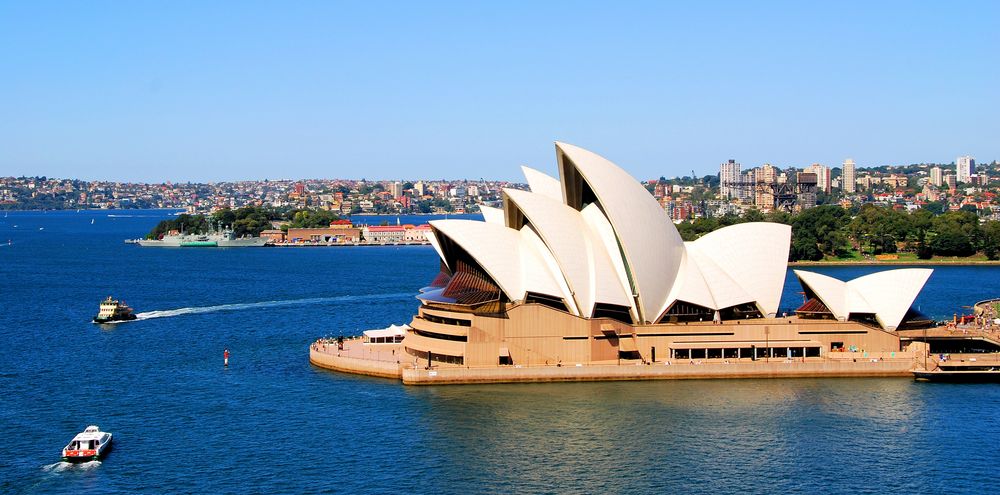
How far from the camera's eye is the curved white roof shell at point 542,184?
52484mm

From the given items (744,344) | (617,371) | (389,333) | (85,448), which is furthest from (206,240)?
(85,448)

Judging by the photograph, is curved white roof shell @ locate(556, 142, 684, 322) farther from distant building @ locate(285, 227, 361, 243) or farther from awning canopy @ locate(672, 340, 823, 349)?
distant building @ locate(285, 227, 361, 243)

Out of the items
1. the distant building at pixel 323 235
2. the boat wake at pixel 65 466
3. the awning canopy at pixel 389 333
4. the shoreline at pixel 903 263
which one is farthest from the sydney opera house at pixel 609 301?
the distant building at pixel 323 235

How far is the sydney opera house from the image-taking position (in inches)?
1769

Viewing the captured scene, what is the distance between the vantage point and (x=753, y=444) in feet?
113

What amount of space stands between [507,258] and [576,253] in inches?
108

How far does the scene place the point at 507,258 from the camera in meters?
45.8

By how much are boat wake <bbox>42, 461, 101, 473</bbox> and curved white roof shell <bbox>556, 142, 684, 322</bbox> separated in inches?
847

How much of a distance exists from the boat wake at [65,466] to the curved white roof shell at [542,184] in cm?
2518

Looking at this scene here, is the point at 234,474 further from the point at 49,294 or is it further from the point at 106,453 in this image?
the point at 49,294

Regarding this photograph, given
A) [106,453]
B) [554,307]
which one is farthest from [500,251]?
[106,453]

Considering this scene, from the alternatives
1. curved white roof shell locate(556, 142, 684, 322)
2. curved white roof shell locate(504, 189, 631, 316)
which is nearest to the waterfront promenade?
curved white roof shell locate(504, 189, 631, 316)

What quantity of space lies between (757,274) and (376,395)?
17.3m

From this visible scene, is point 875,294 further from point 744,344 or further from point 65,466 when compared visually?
point 65,466
